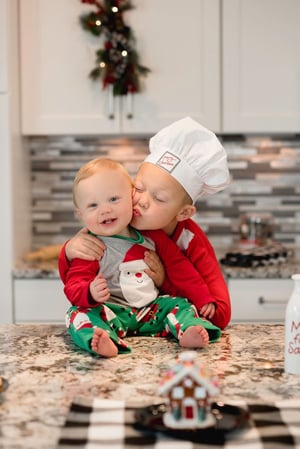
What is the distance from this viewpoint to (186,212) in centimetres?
158

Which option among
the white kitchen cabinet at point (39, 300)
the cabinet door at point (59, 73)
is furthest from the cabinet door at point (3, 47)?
the white kitchen cabinet at point (39, 300)

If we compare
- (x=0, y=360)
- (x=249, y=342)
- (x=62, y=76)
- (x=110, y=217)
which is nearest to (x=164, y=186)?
(x=110, y=217)

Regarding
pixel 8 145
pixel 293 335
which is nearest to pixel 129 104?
pixel 8 145

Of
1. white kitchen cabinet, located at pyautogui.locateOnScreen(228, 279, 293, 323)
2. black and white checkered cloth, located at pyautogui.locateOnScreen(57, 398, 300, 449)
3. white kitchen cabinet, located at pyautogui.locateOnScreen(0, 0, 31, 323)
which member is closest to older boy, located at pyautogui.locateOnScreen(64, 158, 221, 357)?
black and white checkered cloth, located at pyautogui.locateOnScreen(57, 398, 300, 449)

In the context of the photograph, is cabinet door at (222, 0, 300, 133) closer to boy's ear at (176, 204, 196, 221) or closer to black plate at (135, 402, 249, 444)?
boy's ear at (176, 204, 196, 221)

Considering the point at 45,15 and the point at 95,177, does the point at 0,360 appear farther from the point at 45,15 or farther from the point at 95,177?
the point at 45,15

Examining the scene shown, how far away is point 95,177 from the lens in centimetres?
148

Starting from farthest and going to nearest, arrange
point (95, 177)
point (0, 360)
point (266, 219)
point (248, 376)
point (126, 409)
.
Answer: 1. point (266, 219)
2. point (95, 177)
3. point (0, 360)
4. point (248, 376)
5. point (126, 409)

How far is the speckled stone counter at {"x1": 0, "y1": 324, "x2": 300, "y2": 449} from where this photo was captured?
105 cm

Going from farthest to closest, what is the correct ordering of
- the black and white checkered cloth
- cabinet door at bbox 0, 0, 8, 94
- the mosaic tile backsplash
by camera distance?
the mosaic tile backsplash → cabinet door at bbox 0, 0, 8, 94 → the black and white checkered cloth

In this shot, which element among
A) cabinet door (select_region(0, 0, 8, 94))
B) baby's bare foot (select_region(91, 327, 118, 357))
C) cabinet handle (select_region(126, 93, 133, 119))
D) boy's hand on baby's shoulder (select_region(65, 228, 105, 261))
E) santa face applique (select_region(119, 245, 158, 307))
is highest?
cabinet door (select_region(0, 0, 8, 94))

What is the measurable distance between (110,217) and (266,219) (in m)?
1.94

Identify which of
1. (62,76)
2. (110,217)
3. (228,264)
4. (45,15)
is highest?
(45,15)

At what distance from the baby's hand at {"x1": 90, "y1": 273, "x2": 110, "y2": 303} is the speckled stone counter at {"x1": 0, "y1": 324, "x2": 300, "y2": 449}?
0.39 feet
